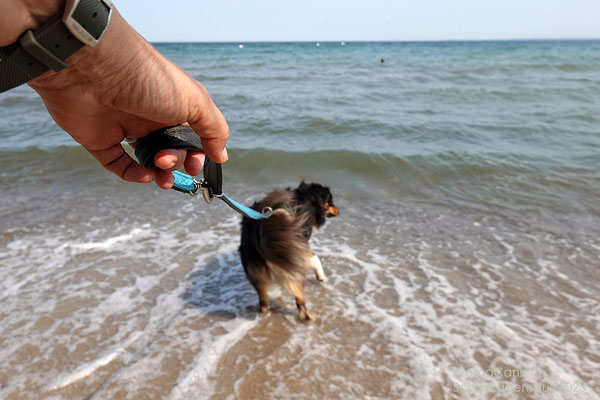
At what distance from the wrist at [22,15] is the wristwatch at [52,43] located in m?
0.01

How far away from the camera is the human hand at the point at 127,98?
43.3 inches

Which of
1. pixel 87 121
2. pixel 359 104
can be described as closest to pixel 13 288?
pixel 87 121

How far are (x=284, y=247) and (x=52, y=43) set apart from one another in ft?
7.75

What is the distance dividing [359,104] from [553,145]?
5794 millimetres

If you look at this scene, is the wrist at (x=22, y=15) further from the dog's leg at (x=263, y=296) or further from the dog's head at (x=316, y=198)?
the dog's head at (x=316, y=198)

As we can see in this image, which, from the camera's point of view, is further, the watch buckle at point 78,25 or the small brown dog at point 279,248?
the small brown dog at point 279,248

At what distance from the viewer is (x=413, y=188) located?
6.66 m

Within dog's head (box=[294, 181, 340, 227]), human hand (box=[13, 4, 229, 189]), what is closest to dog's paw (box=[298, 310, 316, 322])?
dog's head (box=[294, 181, 340, 227])

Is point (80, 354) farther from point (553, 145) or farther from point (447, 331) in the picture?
point (553, 145)

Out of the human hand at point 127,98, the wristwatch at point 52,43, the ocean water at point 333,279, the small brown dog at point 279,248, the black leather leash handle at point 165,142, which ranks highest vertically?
the wristwatch at point 52,43

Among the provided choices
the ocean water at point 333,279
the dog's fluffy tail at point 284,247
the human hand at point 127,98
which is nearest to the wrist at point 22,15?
the human hand at point 127,98

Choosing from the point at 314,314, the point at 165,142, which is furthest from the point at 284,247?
the point at 165,142

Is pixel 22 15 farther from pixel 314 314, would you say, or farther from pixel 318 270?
pixel 318 270

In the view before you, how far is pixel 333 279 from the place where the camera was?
422 cm
